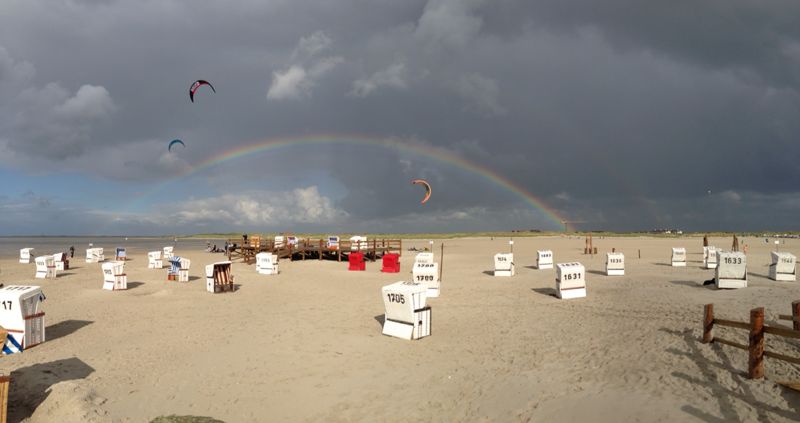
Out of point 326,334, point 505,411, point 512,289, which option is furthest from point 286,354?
point 512,289

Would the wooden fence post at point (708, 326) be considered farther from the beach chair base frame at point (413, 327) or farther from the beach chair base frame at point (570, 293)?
the beach chair base frame at point (570, 293)

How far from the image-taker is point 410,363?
1159 centimetres

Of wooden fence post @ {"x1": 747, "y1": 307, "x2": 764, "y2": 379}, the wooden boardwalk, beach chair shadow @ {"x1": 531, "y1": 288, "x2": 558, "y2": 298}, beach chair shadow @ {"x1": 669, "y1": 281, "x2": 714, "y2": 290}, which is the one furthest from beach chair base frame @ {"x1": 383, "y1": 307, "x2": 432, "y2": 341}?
the wooden boardwalk

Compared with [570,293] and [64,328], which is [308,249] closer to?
[64,328]

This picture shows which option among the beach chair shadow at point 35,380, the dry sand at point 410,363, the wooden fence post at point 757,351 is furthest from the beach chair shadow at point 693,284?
the beach chair shadow at point 35,380

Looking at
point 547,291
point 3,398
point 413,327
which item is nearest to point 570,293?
point 547,291

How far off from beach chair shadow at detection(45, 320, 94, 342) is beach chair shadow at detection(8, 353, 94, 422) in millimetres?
3483

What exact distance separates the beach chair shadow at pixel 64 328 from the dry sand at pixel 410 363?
0.06 meters

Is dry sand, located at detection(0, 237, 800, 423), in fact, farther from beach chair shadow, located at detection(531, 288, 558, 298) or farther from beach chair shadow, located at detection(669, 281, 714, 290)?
beach chair shadow, located at detection(531, 288, 558, 298)

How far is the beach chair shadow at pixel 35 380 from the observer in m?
8.98

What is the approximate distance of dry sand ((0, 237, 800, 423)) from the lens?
28.7ft

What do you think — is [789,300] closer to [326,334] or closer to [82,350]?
[326,334]

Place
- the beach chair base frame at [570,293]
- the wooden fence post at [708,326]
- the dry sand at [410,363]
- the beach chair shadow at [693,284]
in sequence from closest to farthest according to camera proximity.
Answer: the dry sand at [410,363] → the wooden fence post at [708,326] → the beach chair base frame at [570,293] → the beach chair shadow at [693,284]

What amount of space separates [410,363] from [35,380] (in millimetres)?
8576
